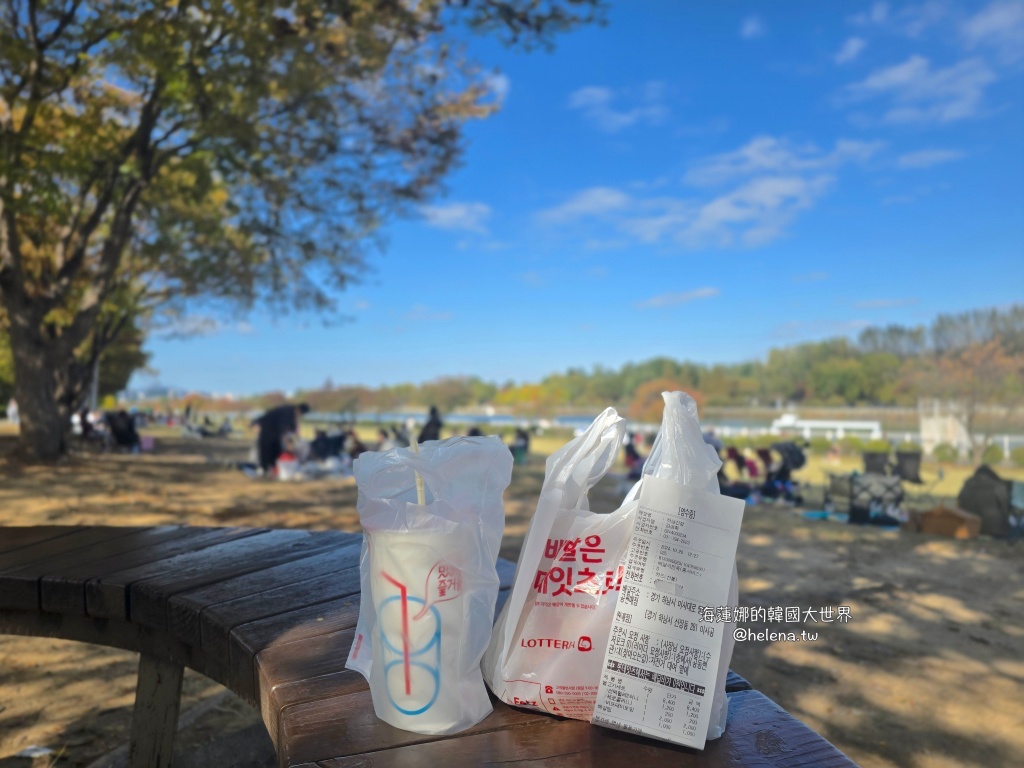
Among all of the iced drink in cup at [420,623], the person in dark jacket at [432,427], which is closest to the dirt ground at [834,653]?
the iced drink in cup at [420,623]

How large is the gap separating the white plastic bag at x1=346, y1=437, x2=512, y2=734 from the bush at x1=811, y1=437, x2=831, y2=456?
66.3 feet

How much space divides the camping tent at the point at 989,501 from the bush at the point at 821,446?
12.0 meters

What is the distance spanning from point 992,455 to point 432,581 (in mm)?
18185

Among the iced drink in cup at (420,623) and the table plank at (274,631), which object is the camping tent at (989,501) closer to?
the table plank at (274,631)

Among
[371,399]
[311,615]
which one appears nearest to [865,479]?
[311,615]

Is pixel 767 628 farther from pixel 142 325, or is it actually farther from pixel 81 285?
pixel 142 325

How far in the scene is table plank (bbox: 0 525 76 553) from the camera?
2.03 metres

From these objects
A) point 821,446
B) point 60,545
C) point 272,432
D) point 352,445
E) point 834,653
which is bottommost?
point 821,446

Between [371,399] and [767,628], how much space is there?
37405mm

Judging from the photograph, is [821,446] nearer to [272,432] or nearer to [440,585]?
[272,432]

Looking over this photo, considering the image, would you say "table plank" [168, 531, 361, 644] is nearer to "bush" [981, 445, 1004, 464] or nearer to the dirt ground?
the dirt ground

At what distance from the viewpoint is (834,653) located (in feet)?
11.8

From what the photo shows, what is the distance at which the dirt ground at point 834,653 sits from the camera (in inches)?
100.0

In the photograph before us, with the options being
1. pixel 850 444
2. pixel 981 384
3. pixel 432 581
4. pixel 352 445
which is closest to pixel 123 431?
pixel 352 445
